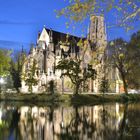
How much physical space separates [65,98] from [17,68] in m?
30.5

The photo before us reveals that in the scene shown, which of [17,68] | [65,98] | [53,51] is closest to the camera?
[65,98]

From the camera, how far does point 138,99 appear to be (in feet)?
282

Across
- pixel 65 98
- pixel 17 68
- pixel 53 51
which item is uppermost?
pixel 53 51

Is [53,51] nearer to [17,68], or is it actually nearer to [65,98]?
[17,68]

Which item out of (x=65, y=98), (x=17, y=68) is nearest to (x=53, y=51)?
(x=17, y=68)

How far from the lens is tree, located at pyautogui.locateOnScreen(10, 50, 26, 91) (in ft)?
322

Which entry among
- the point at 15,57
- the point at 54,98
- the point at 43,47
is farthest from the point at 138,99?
the point at 43,47

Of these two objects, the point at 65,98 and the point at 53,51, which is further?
the point at 53,51

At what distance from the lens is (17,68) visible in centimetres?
10375

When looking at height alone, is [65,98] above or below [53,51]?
below

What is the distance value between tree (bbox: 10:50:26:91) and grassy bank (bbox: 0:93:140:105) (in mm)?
10999

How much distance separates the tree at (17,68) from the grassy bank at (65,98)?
1100cm

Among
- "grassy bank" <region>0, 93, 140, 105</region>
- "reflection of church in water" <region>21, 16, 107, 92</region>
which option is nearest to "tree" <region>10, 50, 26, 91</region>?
"grassy bank" <region>0, 93, 140, 105</region>

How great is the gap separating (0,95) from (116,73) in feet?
133
